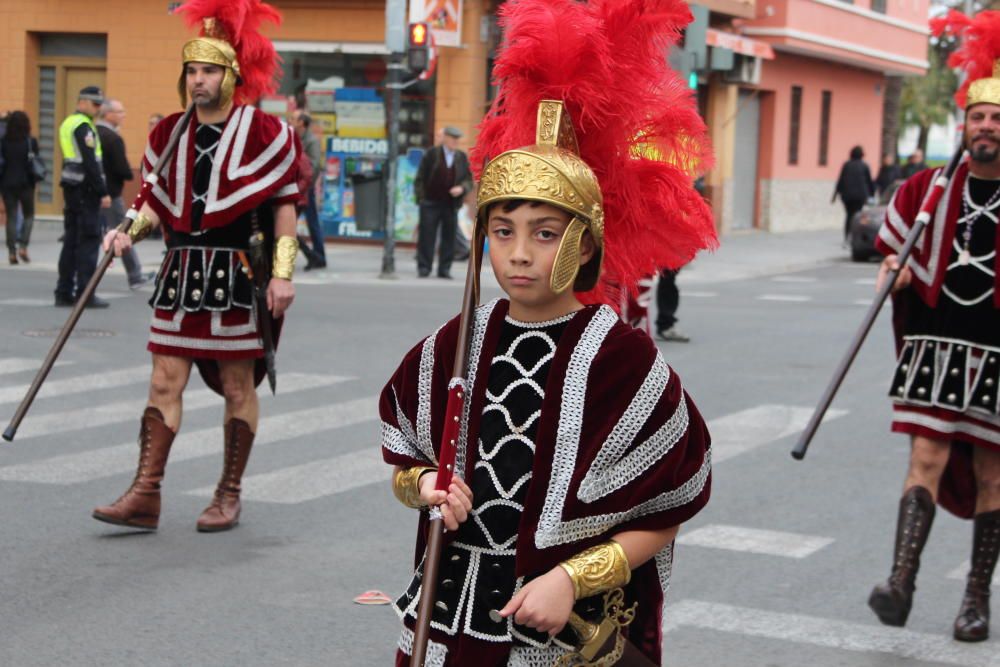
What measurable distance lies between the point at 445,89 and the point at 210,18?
18629 mm

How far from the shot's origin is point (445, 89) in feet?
82.3

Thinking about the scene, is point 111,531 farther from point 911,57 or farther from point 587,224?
point 911,57

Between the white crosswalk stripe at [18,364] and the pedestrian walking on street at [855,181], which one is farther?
the pedestrian walking on street at [855,181]

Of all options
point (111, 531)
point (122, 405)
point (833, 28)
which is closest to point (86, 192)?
point (122, 405)

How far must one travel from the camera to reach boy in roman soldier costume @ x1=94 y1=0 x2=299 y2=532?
6.50m

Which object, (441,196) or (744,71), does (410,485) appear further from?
(744,71)

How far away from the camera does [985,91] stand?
5359mm

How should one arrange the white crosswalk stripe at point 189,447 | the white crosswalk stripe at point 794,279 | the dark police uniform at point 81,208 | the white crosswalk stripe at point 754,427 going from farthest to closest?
the white crosswalk stripe at point 794,279
the dark police uniform at point 81,208
the white crosswalk stripe at point 754,427
the white crosswalk stripe at point 189,447

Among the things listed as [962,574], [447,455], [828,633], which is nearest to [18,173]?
[962,574]

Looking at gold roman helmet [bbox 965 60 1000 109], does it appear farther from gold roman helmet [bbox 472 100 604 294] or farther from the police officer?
the police officer

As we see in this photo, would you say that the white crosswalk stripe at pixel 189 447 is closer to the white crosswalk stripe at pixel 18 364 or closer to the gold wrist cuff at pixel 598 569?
the white crosswalk stripe at pixel 18 364

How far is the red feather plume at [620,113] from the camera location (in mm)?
3146

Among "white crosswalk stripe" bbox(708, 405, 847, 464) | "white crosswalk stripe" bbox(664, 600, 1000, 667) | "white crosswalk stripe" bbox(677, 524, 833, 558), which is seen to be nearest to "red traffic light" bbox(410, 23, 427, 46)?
"white crosswalk stripe" bbox(708, 405, 847, 464)

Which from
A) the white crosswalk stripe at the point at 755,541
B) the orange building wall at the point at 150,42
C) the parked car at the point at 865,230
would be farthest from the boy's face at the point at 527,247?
the parked car at the point at 865,230
